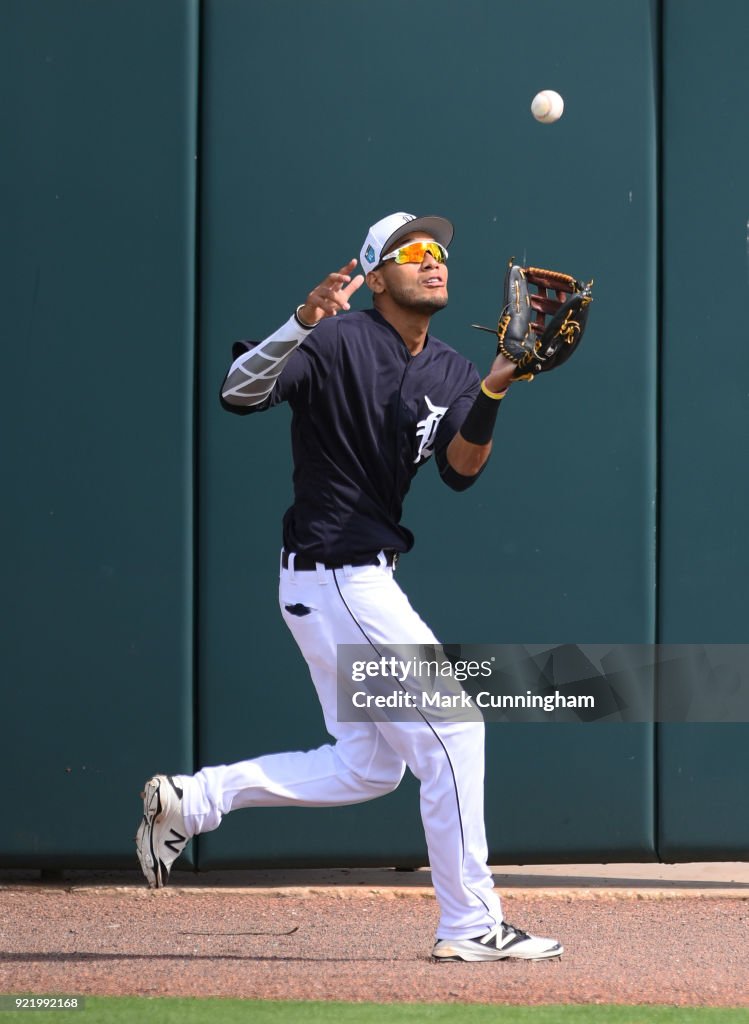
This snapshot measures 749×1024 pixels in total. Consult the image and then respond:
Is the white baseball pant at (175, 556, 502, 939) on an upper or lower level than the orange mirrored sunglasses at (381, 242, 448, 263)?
lower

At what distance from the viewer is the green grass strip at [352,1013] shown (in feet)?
11.5

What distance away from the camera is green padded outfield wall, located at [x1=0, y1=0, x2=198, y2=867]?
505cm

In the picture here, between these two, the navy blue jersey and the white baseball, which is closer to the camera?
the navy blue jersey

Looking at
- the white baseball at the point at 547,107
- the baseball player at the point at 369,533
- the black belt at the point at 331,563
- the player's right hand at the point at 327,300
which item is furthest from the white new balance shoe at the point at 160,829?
the white baseball at the point at 547,107

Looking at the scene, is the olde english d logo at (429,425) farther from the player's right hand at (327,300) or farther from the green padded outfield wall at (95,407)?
the green padded outfield wall at (95,407)

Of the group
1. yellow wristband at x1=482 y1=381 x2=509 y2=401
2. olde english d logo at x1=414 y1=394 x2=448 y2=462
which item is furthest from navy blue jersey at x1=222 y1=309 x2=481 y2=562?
yellow wristband at x1=482 y1=381 x2=509 y2=401

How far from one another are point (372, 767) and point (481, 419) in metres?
0.95

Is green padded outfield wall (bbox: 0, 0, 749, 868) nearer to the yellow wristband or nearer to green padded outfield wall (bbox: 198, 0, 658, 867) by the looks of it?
green padded outfield wall (bbox: 198, 0, 658, 867)

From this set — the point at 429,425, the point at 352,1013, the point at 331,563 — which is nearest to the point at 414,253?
the point at 429,425

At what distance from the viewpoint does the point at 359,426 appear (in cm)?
434

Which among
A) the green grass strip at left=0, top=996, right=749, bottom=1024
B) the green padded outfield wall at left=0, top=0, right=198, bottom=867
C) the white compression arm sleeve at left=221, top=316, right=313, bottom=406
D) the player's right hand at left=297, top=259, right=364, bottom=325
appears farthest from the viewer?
the green padded outfield wall at left=0, top=0, right=198, bottom=867

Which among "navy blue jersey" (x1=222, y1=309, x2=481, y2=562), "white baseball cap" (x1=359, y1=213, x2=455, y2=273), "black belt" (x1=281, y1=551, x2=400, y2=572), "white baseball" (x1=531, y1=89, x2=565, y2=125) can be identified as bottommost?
"black belt" (x1=281, y1=551, x2=400, y2=572)

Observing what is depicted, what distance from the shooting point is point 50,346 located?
5.07 m

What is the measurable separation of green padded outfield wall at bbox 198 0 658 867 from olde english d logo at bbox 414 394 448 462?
2.29 ft
